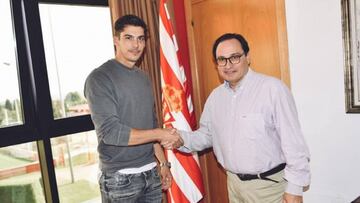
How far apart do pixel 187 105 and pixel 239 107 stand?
85 cm

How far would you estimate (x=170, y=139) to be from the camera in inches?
81.2

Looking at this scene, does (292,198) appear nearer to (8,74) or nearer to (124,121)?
(124,121)

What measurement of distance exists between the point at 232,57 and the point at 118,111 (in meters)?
0.73

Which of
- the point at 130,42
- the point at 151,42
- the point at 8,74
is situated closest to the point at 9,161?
the point at 8,74

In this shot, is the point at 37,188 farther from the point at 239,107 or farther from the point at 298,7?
the point at 298,7

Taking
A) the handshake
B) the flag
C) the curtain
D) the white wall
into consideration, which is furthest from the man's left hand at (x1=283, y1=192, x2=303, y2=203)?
the curtain

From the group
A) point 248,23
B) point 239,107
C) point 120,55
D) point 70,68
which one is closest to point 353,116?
point 239,107

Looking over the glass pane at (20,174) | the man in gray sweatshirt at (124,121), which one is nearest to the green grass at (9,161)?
the glass pane at (20,174)

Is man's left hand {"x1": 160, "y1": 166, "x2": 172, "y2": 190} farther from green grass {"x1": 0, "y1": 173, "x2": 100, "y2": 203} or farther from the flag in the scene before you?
green grass {"x1": 0, "y1": 173, "x2": 100, "y2": 203}

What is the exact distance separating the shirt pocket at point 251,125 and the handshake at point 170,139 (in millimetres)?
504

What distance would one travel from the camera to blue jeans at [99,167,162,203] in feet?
6.08

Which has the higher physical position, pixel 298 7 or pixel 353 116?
pixel 298 7

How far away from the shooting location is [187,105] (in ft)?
8.36

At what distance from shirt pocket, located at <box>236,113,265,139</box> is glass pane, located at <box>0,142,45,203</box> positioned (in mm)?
1543
